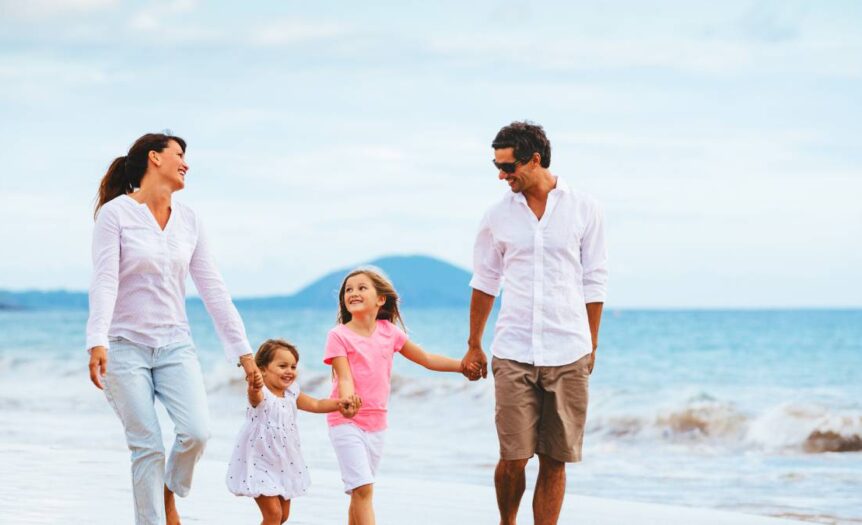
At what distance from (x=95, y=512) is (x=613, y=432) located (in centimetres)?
993

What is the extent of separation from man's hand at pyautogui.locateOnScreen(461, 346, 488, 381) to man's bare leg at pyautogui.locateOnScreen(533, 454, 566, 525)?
47 centimetres

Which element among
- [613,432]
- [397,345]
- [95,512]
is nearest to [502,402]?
[397,345]

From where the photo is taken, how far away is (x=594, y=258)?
529 centimetres

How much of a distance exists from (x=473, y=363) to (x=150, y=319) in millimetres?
1463

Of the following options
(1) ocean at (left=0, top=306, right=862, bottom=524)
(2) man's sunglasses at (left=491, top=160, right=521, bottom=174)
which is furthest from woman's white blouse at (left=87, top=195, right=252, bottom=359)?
(1) ocean at (left=0, top=306, right=862, bottom=524)

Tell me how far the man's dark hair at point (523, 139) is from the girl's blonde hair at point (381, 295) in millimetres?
756

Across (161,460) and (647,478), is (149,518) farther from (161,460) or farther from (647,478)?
(647,478)

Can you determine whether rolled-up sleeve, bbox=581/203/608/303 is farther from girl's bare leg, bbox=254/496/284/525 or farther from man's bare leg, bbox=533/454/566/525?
girl's bare leg, bbox=254/496/284/525

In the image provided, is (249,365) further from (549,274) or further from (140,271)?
(549,274)

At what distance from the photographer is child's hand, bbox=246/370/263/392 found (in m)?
4.84

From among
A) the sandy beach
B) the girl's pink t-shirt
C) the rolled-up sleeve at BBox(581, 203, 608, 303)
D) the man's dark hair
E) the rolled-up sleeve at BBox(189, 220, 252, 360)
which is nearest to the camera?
the rolled-up sleeve at BBox(189, 220, 252, 360)

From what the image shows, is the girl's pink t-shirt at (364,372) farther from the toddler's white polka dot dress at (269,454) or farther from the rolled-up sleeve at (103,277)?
the rolled-up sleeve at (103,277)

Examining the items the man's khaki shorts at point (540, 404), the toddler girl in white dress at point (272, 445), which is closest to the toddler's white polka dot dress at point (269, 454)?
the toddler girl in white dress at point (272, 445)

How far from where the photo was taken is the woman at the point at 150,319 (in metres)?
4.67
